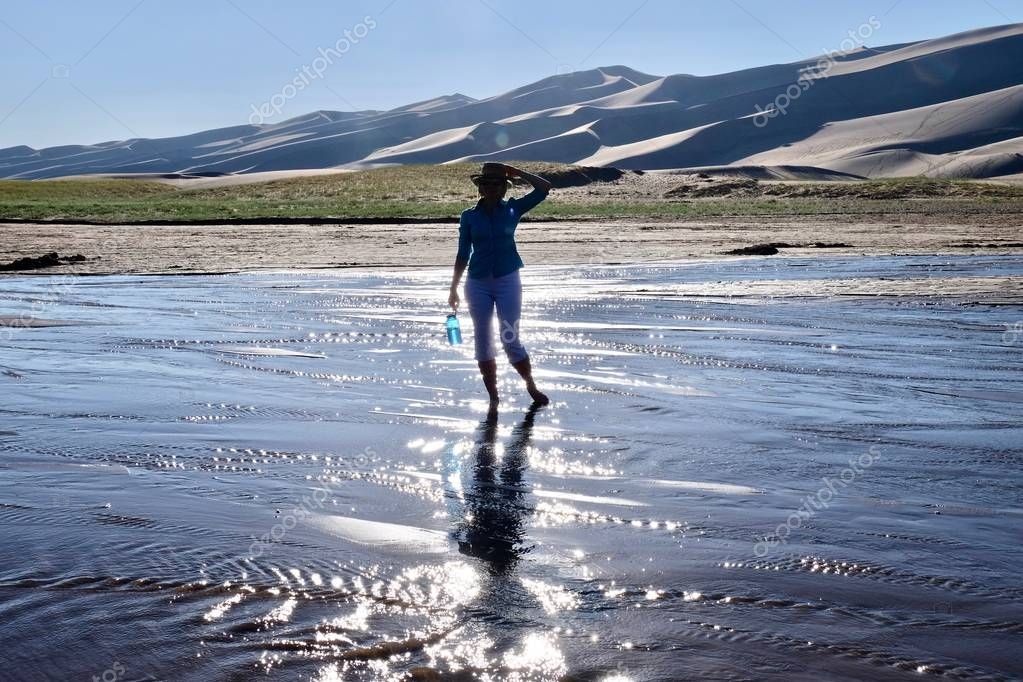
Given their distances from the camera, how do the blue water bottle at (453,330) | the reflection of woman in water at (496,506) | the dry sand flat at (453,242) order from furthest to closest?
1. the dry sand flat at (453,242)
2. the blue water bottle at (453,330)
3. the reflection of woman in water at (496,506)

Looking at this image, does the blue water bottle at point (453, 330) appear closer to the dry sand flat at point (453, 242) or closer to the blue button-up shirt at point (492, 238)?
the blue button-up shirt at point (492, 238)

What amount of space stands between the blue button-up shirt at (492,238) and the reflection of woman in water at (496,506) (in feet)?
4.69

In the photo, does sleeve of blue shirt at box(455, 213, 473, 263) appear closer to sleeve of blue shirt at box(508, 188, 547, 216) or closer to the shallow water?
A: sleeve of blue shirt at box(508, 188, 547, 216)

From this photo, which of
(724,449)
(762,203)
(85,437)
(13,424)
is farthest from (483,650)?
(762,203)

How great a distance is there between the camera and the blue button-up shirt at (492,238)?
860 cm

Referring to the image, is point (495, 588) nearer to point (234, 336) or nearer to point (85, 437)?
point (85, 437)

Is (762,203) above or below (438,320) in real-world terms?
above

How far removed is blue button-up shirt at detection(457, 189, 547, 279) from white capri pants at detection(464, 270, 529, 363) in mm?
77

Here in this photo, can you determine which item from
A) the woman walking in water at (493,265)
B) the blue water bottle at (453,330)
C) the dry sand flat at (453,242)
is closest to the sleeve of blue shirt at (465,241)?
the woman walking in water at (493,265)

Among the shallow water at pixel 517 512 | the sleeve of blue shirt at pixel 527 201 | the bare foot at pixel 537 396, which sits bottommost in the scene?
the shallow water at pixel 517 512

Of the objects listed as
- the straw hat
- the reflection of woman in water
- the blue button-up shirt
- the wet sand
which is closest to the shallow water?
the reflection of woman in water

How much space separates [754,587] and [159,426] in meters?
4.90

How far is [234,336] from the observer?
1320 centimetres

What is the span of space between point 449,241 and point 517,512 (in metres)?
26.6
